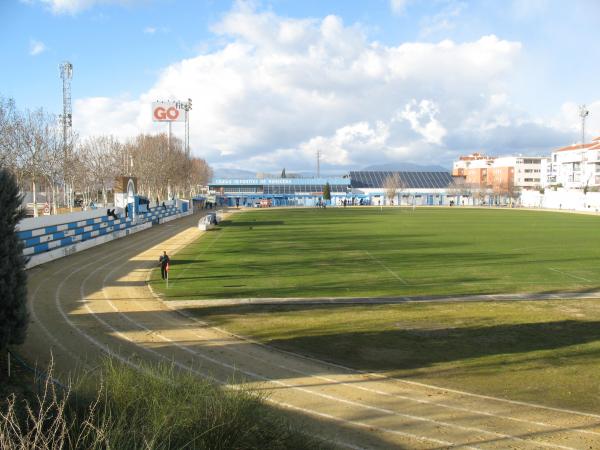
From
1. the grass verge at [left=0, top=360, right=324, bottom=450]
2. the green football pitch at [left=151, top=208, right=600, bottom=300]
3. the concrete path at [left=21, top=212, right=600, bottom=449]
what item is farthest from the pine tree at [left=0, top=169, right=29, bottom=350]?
the green football pitch at [left=151, top=208, right=600, bottom=300]

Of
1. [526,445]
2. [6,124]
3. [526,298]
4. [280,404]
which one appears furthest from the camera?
[6,124]

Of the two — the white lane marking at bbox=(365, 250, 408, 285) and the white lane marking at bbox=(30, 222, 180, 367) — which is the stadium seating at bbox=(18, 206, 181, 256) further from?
the white lane marking at bbox=(365, 250, 408, 285)

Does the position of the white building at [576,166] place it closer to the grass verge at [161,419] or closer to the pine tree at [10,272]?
the pine tree at [10,272]

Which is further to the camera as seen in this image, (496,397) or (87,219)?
(87,219)

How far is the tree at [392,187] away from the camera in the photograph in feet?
432

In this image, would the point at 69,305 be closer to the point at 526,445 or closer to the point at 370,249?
the point at 526,445

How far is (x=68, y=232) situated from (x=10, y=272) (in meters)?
22.0

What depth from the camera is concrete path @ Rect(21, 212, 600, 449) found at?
28.0ft

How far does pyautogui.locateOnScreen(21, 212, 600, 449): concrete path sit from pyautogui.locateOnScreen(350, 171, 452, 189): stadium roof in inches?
5610

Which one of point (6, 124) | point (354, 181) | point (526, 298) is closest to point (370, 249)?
point (526, 298)

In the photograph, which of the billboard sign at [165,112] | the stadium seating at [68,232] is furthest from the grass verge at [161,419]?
the billboard sign at [165,112]

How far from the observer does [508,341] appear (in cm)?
1384

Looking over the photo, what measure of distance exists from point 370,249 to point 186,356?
23584mm

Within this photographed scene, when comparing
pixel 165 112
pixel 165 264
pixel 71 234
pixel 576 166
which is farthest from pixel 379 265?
pixel 576 166
